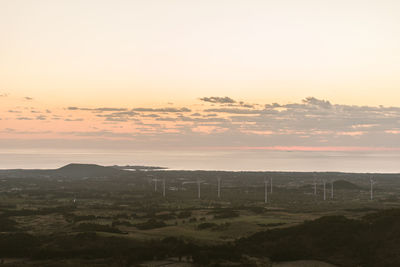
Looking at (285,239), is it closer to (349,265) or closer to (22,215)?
(349,265)

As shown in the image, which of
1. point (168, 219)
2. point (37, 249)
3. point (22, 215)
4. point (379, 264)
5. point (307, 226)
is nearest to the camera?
point (379, 264)

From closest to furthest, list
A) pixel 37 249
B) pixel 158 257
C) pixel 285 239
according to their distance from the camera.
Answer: pixel 158 257 → pixel 37 249 → pixel 285 239

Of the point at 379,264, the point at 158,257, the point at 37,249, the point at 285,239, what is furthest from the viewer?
the point at 285,239

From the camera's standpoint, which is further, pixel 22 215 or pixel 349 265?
pixel 22 215

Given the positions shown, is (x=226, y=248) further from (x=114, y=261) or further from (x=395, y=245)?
(x=395, y=245)

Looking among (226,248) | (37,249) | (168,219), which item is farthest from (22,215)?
(226,248)

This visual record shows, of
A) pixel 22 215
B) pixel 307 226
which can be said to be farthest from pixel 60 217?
pixel 307 226

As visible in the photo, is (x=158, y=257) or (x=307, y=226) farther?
(x=307, y=226)

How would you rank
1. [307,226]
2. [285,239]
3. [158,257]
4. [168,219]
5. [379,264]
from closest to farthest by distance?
[379,264]
[158,257]
[285,239]
[307,226]
[168,219]
